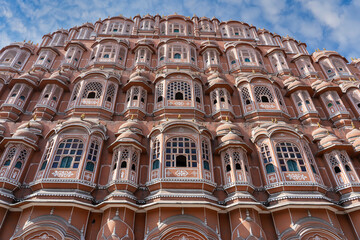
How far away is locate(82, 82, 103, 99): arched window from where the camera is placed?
794 inches

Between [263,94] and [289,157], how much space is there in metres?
6.90

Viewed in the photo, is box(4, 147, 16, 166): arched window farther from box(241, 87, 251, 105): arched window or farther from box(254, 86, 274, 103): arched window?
box(254, 86, 274, 103): arched window

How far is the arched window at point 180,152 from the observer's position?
49.6ft

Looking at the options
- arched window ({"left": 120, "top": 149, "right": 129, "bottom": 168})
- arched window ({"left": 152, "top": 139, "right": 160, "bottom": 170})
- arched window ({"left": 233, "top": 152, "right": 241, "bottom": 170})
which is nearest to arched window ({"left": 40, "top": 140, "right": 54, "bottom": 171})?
arched window ({"left": 120, "top": 149, "right": 129, "bottom": 168})

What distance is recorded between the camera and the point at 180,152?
15578 millimetres

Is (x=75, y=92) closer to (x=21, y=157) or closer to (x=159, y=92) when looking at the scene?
(x=159, y=92)

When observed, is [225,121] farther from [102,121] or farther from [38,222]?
[38,222]

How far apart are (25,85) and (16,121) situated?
11.5 feet

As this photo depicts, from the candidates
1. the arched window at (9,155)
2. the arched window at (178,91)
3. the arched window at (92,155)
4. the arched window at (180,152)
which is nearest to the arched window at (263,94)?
the arched window at (178,91)

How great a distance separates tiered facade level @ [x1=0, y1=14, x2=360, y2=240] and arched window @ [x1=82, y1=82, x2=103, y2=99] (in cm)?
11

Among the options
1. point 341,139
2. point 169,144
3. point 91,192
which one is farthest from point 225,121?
point 91,192

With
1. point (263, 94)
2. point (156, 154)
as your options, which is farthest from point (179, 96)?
point (263, 94)

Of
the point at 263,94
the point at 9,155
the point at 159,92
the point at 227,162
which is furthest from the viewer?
the point at 263,94

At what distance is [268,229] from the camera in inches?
530
